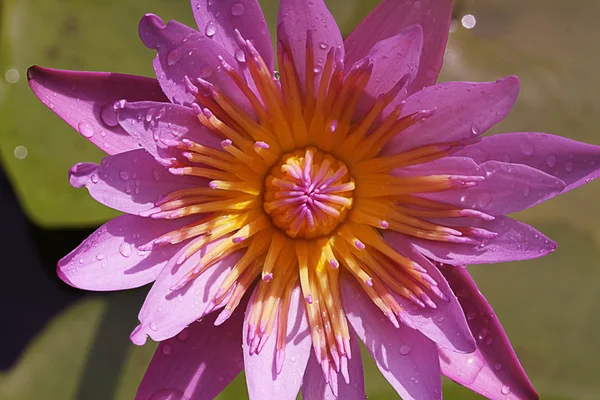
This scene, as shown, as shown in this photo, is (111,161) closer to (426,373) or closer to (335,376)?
(335,376)

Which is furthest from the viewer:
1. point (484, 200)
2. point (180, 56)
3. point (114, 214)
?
point (114, 214)

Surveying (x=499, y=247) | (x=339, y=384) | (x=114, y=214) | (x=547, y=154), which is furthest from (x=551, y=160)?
(x=114, y=214)

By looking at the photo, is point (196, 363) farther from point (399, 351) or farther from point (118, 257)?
point (399, 351)

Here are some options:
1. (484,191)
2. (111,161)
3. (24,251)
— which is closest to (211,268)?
(111,161)

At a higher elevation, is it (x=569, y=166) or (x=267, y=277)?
(x=569, y=166)

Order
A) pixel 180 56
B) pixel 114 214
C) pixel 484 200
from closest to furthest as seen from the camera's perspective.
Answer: pixel 180 56 → pixel 484 200 → pixel 114 214

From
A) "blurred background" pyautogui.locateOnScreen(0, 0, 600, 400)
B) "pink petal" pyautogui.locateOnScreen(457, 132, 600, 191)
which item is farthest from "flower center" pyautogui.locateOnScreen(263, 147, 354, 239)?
"blurred background" pyautogui.locateOnScreen(0, 0, 600, 400)

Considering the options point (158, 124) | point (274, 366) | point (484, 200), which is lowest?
point (274, 366)
